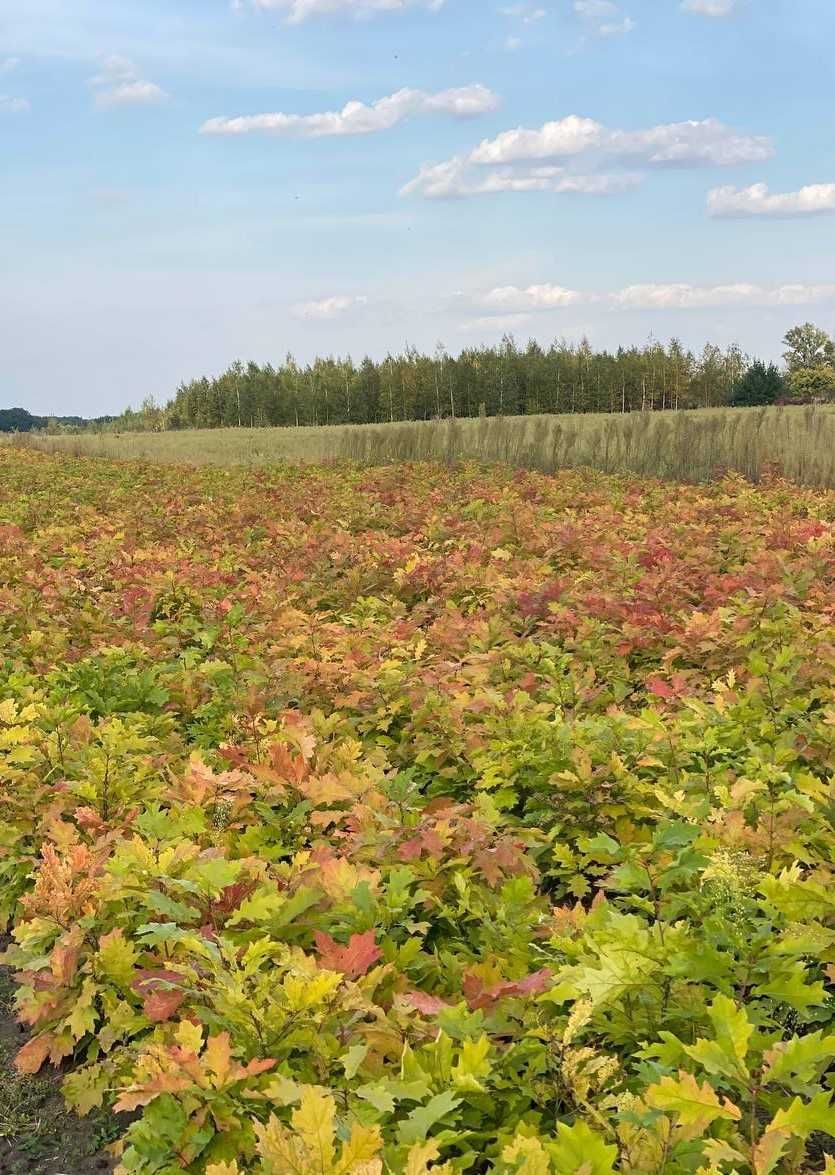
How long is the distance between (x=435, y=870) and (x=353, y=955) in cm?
62

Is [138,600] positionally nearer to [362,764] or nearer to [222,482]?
[362,764]

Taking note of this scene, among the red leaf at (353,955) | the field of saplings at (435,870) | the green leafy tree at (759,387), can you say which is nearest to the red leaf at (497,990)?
the field of saplings at (435,870)

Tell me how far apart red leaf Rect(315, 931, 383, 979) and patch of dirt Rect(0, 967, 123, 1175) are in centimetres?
89

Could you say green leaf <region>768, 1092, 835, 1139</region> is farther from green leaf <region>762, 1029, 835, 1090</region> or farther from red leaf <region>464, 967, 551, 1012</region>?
red leaf <region>464, 967, 551, 1012</region>

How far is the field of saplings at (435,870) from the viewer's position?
1820 mm

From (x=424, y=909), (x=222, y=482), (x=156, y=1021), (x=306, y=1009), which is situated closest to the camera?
(x=306, y=1009)

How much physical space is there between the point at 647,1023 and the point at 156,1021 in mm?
1215

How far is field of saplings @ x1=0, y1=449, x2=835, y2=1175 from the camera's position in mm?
1820

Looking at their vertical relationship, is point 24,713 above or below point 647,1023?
above

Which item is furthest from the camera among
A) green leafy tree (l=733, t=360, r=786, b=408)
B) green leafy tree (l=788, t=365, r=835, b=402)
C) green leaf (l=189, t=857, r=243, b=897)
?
green leafy tree (l=788, t=365, r=835, b=402)

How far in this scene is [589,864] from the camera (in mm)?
3221

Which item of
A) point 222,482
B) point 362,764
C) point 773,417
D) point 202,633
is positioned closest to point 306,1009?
point 362,764

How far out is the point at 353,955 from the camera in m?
2.14

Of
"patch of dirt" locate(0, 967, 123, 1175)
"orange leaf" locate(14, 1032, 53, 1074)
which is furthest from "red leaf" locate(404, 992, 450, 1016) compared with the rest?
"orange leaf" locate(14, 1032, 53, 1074)
